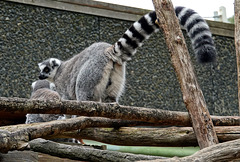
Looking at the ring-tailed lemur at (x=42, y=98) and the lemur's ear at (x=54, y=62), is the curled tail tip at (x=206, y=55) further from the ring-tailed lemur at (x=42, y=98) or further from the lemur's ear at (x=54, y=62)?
the lemur's ear at (x=54, y=62)

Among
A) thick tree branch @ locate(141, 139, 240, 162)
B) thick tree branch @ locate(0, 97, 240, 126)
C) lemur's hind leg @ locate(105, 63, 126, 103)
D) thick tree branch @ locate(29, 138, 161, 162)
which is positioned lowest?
thick tree branch @ locate(141, 139, 240, 162)

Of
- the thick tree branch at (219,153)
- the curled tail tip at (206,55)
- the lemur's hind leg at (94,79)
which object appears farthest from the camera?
the lemur's hind leg at (94,79)

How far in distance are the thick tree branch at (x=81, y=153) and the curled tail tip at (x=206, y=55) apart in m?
1.00

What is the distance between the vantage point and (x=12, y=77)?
5438 millimetres

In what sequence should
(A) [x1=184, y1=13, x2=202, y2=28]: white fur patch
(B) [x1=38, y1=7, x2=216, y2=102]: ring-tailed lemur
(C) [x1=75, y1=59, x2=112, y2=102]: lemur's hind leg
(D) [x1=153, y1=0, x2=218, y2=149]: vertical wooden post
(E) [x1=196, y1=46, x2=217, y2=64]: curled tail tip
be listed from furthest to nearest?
(C) [x1=75, y1=59, x2=112, y2=102]: lemur's hind leg, (B) [x1=38, y1=7, x2=216, y2=102]: ring-tailed lemur, (A) [x1=184, y1=13, x2=202, y2=28]: white fur patch, (E) [x1=196, y1=46, x2=217, y2=64]: curled tail tip, (D) [x1=153, y1=0, x2=218, y2=149]: vertical wooden post

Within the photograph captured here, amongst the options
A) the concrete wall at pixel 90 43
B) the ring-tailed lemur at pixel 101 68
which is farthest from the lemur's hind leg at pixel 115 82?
the concrete wall at pixel 90 43

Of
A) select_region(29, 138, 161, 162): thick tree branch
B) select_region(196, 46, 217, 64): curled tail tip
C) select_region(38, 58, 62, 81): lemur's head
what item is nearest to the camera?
select_region(29, 138, 161, 162): thick tree branch

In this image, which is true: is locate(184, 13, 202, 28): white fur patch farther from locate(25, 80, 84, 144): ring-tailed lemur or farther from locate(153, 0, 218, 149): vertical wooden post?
locate(25, 80, 84, 144): ring-tailed lemur

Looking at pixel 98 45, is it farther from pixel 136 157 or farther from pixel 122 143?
pixel 136 157

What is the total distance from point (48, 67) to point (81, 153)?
115 inches

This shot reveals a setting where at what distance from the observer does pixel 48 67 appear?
5391mm

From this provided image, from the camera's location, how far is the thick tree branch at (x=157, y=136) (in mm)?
2939

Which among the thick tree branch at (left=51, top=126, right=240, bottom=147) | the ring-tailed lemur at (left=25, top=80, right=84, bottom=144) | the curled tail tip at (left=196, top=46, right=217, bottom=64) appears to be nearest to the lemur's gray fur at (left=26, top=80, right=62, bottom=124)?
the ring-tailed lemur at (left=25, top=80, right=84, bottom=144)

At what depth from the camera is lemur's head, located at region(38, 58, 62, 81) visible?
5.39 metres
